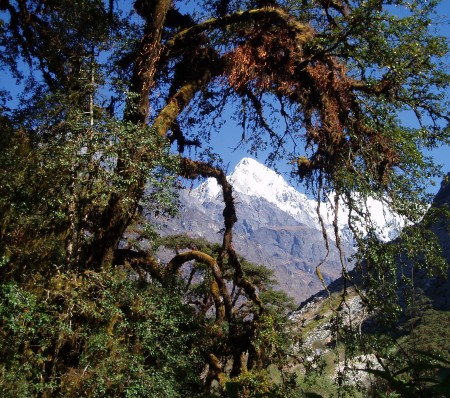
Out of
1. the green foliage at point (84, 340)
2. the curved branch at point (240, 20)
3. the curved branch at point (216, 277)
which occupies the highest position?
the curved branch at point (240, 20)

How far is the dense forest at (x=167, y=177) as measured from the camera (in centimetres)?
517

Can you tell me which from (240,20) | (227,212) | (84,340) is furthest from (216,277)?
(240,20)

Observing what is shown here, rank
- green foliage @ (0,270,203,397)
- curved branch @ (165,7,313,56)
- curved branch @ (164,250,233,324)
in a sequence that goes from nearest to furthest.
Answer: green foliage @ (0,270,203,397), curved branch @ (165,7,313,56), curved branch @ (164,250,233,324)

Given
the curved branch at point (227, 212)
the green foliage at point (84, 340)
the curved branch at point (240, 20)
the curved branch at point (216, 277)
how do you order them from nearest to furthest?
the green foliage at point (84, 340), the curved branch at point (240, 20), the curved branch at point (216, 277), the curved branch at point (227, 212)

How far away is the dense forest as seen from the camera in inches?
203

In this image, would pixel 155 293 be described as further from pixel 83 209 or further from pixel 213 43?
pixel 213 43

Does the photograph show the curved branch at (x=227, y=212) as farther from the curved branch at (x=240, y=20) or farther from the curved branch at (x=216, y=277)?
the curved branch at (x=240, y=20)

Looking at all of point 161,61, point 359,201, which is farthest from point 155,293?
point 161,61

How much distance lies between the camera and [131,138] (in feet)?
18.0

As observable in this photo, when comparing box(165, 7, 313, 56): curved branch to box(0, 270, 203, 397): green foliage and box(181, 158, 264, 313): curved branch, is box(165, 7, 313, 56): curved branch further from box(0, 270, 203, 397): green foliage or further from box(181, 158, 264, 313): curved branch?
box(0, 270, 203, 397): green foliage

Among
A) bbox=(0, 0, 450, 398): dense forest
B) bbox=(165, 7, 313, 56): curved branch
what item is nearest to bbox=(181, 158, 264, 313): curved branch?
bbox=(0, 0, 450, 398): dense forest

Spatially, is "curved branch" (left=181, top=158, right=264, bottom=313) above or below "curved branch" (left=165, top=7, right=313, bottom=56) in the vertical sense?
below

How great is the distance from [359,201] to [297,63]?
3518mm

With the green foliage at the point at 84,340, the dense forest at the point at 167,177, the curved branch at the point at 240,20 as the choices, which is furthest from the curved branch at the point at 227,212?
the green foliage at the point at 84,340
